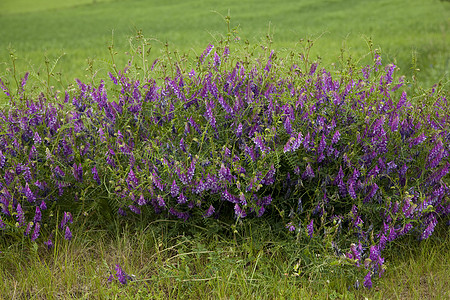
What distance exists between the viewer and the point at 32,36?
20.0 m

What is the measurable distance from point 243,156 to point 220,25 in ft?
42.8

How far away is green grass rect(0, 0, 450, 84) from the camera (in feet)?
37.9

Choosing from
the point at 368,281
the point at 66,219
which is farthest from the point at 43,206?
the point at 368,281

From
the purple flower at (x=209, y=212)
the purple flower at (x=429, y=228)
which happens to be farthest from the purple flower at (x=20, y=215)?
the purple flower at (x=429, y=228)

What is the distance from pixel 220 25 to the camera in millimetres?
15562

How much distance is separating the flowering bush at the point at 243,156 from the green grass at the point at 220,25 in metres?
5.14

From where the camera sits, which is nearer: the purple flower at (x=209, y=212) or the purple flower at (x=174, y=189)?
the purple flower at (x=174, y=189)

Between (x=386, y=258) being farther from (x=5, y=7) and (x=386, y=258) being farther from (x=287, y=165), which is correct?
(x=5, y=7)

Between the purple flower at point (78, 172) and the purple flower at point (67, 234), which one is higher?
the purple flower at point (78, 172)

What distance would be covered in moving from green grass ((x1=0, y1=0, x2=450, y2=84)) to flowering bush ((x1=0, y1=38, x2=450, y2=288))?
5137 mm

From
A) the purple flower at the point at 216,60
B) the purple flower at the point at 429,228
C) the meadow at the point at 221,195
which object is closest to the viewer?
the meadow at the point at 221,195

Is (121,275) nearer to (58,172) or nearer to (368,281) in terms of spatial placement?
(58,172)

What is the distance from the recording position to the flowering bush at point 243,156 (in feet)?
9.74

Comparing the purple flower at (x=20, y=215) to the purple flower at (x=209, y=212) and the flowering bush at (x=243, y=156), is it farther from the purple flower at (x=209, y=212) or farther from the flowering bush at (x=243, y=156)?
the purple flower at (x=209, y=212)
